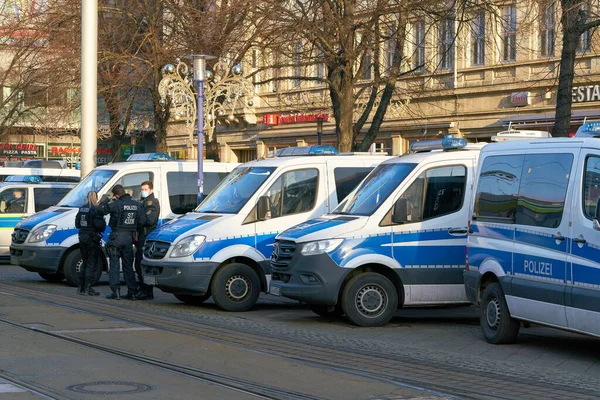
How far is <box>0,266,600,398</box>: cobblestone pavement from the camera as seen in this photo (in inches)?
404

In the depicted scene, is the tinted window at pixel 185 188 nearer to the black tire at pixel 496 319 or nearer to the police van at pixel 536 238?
the police van at pixel 536 238

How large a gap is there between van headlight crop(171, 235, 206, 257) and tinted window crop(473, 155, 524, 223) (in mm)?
4408

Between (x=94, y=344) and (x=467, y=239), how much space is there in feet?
15.4

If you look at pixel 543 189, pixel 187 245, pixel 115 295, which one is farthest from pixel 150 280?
pixel 543 189

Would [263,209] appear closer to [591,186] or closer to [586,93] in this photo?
[591,186]

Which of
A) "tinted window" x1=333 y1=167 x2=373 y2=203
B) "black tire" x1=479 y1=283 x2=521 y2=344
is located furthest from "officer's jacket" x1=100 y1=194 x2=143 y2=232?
"black tire" x1=479 y1=283 x2=521 y2=344

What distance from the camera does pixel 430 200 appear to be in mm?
13891

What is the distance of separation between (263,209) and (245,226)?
385 millimetres

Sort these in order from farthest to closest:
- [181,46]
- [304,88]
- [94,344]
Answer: [304,88] → [181,46] → [94,344]

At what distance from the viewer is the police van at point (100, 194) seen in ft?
62.6

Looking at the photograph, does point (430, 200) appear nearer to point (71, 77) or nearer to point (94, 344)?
point (94, 344)

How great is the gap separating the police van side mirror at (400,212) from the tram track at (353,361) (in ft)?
8.10

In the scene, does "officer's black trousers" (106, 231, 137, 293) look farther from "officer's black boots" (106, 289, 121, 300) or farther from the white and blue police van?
the white and blue police van

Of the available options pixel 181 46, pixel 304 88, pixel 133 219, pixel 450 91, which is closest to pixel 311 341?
pixel 133 219
